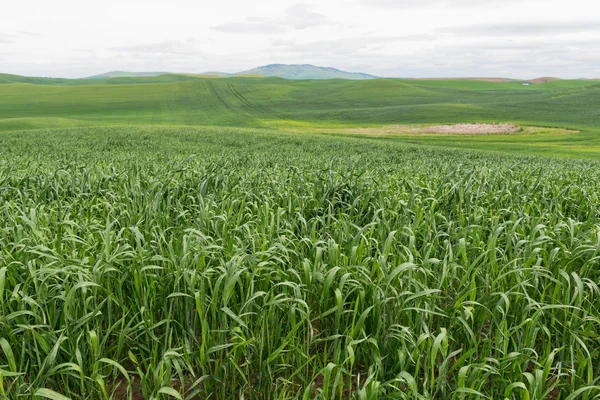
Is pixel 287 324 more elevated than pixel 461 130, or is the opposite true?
pixel 461 130

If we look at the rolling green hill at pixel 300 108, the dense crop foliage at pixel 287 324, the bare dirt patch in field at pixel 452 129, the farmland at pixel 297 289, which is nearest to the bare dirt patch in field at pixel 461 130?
the bare dirt patch in field at pixel 452 129

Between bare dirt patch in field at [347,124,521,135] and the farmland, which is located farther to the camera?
bare dirt patch in field at [347,124,521,135]

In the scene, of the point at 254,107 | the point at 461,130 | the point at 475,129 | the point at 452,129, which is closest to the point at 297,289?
the point at 461,130

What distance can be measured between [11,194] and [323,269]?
475cm

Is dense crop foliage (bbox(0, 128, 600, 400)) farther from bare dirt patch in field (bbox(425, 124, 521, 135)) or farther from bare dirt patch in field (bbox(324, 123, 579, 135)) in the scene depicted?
bare dirt patch in field (bbox(425, 124, 521, 135))

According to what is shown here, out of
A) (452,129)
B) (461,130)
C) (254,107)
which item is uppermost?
(254,107)

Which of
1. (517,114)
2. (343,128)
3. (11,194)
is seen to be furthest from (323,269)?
(517,114)

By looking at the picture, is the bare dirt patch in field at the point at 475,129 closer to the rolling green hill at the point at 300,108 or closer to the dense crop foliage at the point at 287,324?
the rolling green hill at the point at 300,108

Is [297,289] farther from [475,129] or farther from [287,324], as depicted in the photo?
[475,129]

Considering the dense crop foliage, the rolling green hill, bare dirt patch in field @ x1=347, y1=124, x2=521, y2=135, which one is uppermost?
the rolling green hill

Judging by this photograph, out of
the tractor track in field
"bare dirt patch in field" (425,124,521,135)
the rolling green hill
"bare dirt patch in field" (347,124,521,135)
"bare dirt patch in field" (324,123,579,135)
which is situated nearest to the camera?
"bare dirt patch in field" (324,123,579,135)

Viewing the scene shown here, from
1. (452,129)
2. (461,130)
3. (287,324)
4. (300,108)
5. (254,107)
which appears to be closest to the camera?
(287,324)

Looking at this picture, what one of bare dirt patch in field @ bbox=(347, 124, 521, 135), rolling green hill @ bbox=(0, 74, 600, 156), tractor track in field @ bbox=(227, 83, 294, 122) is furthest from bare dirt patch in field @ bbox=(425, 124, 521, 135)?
tractor track in field @ bbox=(227, 83, 294, 122)

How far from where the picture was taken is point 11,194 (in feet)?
17.4
